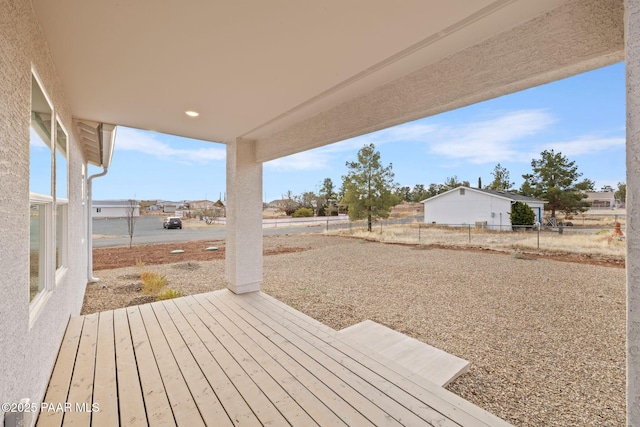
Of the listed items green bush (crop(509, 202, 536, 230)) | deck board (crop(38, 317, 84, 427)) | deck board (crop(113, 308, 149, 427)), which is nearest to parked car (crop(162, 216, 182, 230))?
deck board (crop(38, 317, 84, 427))

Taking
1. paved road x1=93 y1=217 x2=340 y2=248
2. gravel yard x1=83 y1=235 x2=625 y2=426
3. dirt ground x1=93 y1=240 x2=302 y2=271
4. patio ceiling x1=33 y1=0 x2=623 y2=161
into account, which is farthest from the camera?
paved road x1=93 y1=217 x2=340 y2=248

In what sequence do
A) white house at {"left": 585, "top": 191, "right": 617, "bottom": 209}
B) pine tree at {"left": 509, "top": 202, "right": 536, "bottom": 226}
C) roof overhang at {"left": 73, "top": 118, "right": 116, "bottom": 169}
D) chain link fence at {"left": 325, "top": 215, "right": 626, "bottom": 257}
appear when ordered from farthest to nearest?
1. pine tree at {"left": 509, "top": 202, "right": 536, "bottom": 226}
2. chain link fence at {"left": 325, "top": 215, "right": 626, "bottom": 257}
3. white house at {"left": 585, "top": 191, "right": 617, "bottom": 209}
4. roof overhang at {"left": 73, "top": 118, "right": 116, "bottom": 169}

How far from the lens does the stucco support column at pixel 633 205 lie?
781 mm

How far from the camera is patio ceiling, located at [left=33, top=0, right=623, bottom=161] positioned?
3.88 feet

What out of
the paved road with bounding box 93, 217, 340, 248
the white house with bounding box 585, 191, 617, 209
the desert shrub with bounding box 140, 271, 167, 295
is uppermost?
the white house with bounding box 585, 191, 617, 209

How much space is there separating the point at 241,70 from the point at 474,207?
827 cm

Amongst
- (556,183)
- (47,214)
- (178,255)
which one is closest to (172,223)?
(178,255)

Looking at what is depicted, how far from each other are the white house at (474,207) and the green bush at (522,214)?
0.10 metres

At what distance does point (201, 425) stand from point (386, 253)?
22.3 ft

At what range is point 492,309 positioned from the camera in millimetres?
3662

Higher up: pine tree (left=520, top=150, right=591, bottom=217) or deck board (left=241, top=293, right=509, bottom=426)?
pine tree (left=520, top=150, right=591, bottom=217)

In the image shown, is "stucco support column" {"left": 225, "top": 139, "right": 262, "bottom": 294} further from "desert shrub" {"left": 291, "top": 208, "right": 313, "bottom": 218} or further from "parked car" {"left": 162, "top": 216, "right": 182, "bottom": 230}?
"desert shrub" {"left": 291, "top": 208, "right": 313, "bottom": 218}

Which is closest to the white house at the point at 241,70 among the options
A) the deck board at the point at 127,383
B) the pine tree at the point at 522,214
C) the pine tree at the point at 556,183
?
the deck board at the point at 127,383

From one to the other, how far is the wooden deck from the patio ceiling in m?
1.78
